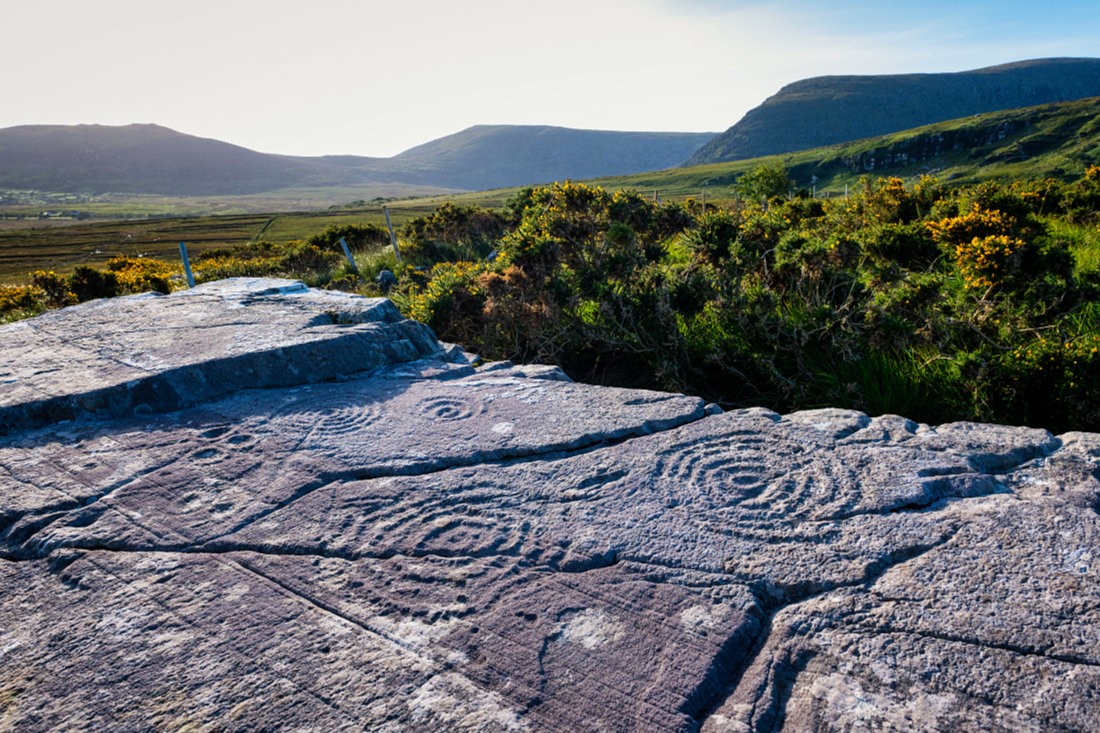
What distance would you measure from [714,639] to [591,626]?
40 cm

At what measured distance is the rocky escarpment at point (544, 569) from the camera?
6.13 feet

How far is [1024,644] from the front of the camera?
184 cm

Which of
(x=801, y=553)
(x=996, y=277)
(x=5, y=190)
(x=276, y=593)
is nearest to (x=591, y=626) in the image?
(x=801, y=553)

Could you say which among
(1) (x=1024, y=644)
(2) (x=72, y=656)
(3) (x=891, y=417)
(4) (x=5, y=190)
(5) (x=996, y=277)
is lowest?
(2) (x=72, y=656)

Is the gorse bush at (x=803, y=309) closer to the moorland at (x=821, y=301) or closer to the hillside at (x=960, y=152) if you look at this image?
the moorland at (x=821, y=301)

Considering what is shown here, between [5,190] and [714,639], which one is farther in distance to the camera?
[5,190]

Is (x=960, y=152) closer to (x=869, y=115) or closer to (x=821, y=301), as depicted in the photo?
(x=821, y=301)

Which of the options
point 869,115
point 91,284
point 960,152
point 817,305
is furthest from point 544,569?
point 869,115

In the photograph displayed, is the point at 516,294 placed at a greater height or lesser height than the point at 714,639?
greater

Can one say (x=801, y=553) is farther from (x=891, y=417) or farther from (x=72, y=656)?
(x=72, y=656)

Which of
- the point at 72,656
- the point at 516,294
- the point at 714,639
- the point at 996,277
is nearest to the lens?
the point at 714,639

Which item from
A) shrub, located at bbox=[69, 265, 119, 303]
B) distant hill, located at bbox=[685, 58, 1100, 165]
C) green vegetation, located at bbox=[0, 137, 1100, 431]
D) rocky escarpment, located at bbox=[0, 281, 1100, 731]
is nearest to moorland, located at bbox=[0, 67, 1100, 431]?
green vegetation, located at bbox=[0, 137, 1100, 431]

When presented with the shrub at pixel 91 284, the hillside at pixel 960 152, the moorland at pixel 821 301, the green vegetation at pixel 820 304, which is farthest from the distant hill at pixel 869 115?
the green vegetation at pixel 820 304

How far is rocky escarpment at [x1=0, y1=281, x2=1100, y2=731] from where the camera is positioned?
1.87m
